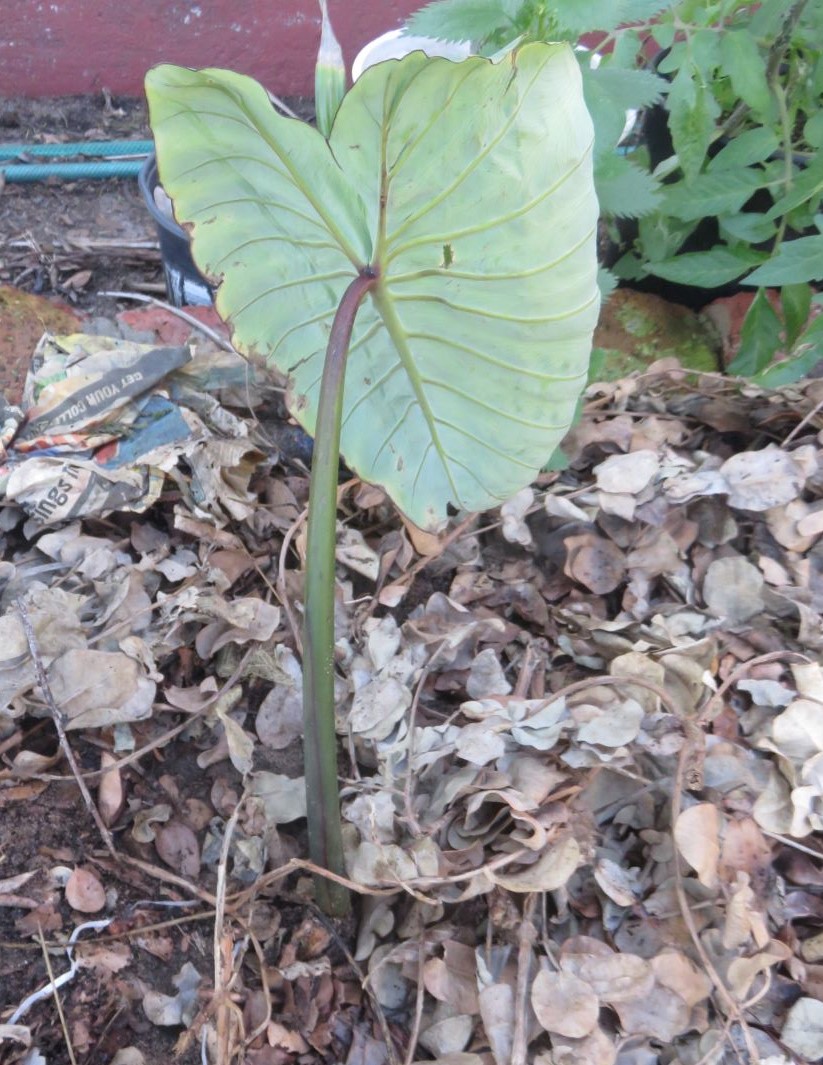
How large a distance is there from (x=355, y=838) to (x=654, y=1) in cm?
85

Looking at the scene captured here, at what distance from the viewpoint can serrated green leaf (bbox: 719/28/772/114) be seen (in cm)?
110

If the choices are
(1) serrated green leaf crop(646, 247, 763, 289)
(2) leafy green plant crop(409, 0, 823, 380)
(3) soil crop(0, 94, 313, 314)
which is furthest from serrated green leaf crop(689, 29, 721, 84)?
(3) soil crop(0, 94, 313, 314)

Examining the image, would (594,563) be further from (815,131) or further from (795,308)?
(815,131)

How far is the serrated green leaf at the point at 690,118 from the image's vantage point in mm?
1096

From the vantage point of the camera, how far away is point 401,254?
75 centimetres

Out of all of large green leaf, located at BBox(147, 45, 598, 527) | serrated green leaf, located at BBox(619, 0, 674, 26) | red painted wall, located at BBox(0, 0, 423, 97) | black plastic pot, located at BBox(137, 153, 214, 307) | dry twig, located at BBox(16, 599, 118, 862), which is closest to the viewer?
large green leaf, located at BBox(147, 45, 598, 527)

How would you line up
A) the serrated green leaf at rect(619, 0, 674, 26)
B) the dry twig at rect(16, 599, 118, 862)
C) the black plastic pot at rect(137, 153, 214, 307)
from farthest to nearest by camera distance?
the black plastic pot at rect(137, 153, 214, 307) < the serrated green leaf at rect(619, 0, 674, 26) < the dry twig at rect(16, 599, 118, 862)

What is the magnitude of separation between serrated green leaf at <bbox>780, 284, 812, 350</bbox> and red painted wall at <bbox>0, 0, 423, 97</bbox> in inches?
64.0

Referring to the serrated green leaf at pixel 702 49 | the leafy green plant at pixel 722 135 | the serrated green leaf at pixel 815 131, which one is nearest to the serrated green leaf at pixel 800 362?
the leafy green plant at pixel 722 135

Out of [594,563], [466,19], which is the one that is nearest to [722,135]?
[466,19]

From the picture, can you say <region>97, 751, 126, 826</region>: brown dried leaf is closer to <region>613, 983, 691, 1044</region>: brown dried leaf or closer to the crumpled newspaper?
the crumpled newspaper

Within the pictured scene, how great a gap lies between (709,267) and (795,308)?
12cm

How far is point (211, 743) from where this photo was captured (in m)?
0.89

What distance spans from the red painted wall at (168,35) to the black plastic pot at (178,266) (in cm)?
98
